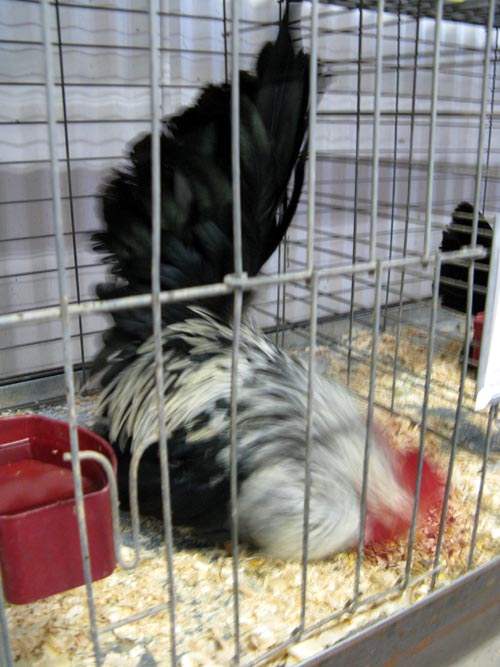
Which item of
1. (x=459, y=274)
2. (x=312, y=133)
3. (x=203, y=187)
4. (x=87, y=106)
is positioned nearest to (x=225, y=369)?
(x=203, y=187)

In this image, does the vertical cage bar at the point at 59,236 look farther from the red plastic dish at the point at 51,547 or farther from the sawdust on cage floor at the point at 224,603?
the sawdust on cage floor at the point at 224,603

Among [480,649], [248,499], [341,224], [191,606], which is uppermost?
[341,224]

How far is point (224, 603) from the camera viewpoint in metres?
1.11

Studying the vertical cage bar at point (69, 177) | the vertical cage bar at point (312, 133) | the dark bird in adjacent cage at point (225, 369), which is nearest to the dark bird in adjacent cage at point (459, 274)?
the dark bird in adjacent cage at point (225, 369)

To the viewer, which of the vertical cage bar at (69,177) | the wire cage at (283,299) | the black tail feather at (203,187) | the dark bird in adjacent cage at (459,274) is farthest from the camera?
the dark bird in adjacent cage at (459,274)

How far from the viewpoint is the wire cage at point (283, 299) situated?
2.79 feet

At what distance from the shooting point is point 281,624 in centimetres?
104

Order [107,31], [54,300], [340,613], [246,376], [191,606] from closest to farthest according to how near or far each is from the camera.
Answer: [340,613], [191,606], [246,376], [107,31], [54,300]

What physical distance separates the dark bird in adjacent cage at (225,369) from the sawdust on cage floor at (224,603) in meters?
0.06

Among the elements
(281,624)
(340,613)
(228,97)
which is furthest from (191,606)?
(228,97)

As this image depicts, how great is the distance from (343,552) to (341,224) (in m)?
1.56

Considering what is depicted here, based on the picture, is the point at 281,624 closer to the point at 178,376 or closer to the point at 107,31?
the point at 178,376

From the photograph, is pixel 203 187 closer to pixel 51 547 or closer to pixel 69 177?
pixel 69 177

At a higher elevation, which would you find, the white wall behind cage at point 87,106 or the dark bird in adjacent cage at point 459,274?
the white wall behind cage at point 87,106
